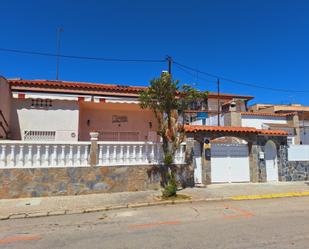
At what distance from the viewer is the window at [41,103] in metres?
13.8

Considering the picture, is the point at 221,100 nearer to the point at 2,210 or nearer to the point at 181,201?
the point at 181,201

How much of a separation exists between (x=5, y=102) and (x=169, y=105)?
8.07 m

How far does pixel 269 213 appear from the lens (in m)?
7.64

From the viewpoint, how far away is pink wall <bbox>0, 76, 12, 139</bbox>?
12.0 m

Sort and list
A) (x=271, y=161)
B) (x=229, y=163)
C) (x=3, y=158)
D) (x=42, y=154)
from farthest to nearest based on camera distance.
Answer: (x=271, y=161)
(x=229, y=163)
(x=42, y=154)
(x=3, y=158)

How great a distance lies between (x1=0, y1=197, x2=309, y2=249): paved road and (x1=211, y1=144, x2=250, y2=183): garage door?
15.7ft

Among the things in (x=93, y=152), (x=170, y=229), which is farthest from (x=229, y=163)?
(x=170, y=229)

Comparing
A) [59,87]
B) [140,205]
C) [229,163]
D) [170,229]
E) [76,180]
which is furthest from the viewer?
[229,163]

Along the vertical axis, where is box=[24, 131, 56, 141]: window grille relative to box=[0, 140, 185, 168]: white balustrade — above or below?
above

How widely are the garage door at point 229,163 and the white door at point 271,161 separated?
1.21m

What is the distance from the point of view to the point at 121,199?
372 inches

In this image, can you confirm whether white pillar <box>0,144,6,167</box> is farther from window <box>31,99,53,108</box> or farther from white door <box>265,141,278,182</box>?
white door <box>265,141,278,182</box>

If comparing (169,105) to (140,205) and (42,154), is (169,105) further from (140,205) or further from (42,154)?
(42,154)

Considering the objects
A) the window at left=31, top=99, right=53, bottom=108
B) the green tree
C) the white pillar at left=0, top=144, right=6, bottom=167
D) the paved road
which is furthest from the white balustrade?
the window at left=31, top=99, right=53, bottom=108
